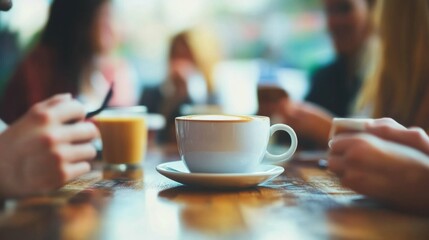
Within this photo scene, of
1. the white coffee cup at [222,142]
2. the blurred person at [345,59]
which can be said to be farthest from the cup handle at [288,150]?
the blurred person at [345,59]

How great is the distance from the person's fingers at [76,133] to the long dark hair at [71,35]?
1405 millimetres

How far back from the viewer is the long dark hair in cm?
209

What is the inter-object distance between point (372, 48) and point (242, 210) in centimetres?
190

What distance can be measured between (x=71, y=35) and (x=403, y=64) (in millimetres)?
1368

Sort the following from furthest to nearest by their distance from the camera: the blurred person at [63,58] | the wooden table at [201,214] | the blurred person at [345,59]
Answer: the blurred person at [345,59] → the blurred person at [63,58] → the wooden table at [201,214]

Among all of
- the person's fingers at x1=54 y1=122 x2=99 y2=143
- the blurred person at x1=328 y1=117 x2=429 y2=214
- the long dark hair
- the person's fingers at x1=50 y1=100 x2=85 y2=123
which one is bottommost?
the blurred person at x1=328 y1=117 x2=429 y2=214

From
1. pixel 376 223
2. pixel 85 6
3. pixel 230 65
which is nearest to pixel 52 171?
pixel 376 223

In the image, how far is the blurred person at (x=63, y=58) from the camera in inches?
75.8

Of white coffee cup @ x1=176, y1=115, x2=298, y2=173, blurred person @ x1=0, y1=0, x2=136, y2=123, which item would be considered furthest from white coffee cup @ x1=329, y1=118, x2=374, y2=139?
blurred person @ x1=0, y1=0, x2=136, y2=123

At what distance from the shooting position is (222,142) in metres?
0.81

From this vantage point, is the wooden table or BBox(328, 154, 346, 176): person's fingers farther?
BBox(328, 154, 346, 176): person's fingers

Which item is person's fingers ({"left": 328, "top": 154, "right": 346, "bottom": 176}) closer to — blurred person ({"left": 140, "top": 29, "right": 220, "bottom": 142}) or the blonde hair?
the blonde hair

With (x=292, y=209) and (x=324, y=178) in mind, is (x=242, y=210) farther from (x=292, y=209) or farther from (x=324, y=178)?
(x=324, y=178)

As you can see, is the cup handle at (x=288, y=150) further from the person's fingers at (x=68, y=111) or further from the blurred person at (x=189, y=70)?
the blurred person at (x=189, y=70)
